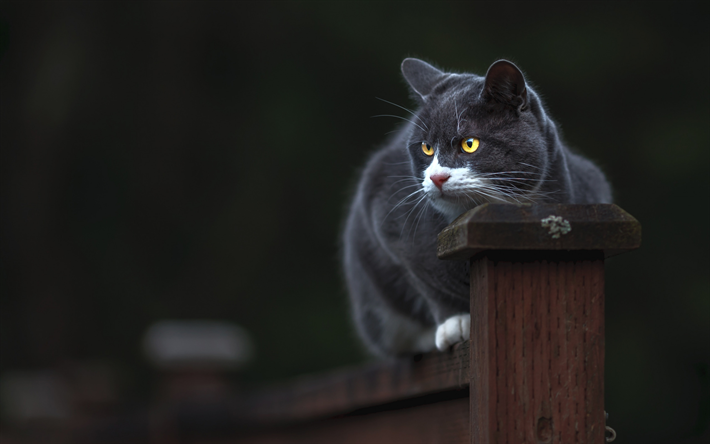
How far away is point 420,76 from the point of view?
6.68 feet

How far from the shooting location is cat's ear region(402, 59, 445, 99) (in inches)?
77.9

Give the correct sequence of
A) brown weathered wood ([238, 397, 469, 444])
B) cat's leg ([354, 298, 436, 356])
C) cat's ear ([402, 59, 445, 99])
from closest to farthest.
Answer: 1. brown weathered wood ([238, 397, 469, 444])
2. cat's ear ([402, 59, 445, 99])
3. cat's leg ([354, 298, 436, 356])

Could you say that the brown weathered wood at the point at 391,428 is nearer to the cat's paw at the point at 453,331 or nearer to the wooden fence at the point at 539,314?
the cat's paw at the point at 453,331

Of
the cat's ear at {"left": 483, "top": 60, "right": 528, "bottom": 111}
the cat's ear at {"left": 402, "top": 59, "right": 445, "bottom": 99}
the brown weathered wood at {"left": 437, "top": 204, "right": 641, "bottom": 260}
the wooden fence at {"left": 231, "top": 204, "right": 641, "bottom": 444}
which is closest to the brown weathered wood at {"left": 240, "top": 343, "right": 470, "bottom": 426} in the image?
the wooden fence at {"left": 231, "top": 204, "right": 641, "bottom": 444}

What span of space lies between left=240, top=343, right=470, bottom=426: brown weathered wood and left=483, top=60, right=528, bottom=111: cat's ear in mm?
584

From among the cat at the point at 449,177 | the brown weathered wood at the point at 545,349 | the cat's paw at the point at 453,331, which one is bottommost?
the brown weathered wood at the point at 545,349

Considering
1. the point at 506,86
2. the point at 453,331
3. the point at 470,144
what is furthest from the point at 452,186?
the point at 453,331

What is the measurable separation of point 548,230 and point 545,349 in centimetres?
17

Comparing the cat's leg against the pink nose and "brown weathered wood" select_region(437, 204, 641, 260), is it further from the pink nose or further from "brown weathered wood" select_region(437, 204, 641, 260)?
"brown weathered wood" select_region(437, 204, 641, 260)

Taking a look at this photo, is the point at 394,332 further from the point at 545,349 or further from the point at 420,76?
the point at 545,349

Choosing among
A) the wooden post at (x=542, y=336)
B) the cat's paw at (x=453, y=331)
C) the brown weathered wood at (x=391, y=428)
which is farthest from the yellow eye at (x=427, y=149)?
the wooden post at (x=542, y=336)

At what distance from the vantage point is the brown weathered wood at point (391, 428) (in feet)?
4.84

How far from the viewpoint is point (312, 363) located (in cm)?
828

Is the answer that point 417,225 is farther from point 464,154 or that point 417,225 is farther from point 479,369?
point 479,369
